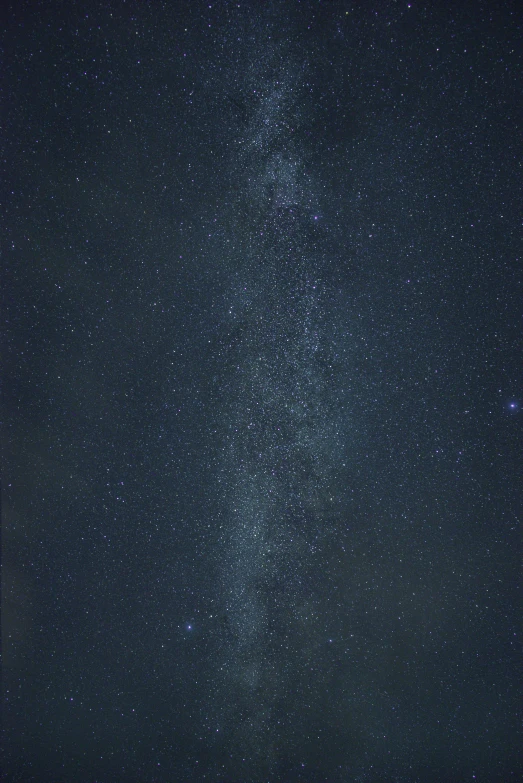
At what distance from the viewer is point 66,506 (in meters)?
1.70

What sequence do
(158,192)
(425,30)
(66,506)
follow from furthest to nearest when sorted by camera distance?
(66,506)
(158,192)
(425,30)

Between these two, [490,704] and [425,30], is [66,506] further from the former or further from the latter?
[425,30]

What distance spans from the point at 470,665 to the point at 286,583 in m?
0.76

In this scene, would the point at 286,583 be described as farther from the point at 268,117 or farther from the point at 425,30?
the point at 425,30

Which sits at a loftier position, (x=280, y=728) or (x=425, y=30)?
(x=425, y=30)

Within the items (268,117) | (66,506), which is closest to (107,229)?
(268,117)

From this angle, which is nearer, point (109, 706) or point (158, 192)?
point (158, 192)

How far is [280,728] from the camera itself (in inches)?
67.7

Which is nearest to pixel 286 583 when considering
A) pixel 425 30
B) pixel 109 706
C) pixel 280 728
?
pixel 280 728

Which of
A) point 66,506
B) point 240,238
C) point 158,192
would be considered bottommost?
point 66,506

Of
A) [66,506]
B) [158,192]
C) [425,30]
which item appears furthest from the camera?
[66,506]

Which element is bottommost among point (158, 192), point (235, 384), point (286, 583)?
point (286, 583)

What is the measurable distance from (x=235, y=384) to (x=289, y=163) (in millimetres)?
810

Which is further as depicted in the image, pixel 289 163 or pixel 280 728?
pixel 280 728
